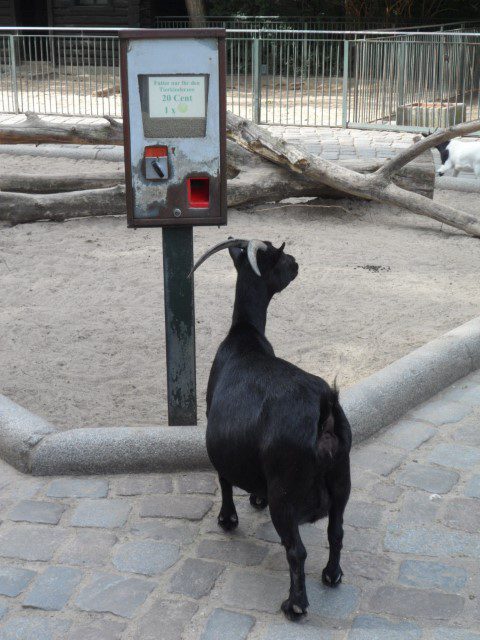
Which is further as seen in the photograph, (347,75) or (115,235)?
(347,75)

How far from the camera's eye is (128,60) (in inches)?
147

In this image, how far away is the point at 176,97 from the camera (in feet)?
12.4

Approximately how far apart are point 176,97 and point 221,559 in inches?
77.4

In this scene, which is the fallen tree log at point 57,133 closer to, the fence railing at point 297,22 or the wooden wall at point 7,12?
the fence railing at point 297,22

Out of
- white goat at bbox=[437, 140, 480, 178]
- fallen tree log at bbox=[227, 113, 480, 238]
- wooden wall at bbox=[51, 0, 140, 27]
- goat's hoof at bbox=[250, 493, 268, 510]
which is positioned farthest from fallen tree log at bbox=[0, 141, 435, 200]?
wooden wall at bbox=[51, 0, 140, 27]

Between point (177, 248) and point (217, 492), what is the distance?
1150 millimetres

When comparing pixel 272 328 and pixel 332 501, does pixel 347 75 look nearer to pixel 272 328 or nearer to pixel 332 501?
pixel 272 328

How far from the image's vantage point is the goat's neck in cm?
376

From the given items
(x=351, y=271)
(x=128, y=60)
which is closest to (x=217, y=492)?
(x=128, y=60)

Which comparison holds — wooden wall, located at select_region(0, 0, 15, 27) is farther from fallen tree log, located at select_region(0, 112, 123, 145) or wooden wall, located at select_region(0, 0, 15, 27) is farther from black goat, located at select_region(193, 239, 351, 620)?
black goat, located at select_region(193, 239, 351, 620)

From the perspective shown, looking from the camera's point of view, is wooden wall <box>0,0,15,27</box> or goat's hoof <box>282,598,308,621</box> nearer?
goat's hoof <box>282,598,308,621</box>

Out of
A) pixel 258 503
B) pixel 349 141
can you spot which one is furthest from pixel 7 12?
pixel 258 503

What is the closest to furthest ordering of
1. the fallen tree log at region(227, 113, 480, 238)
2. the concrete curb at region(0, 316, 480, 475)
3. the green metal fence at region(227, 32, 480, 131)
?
the concrete curb at region(0, 316, 480, 475) < the fallen tree log at region(227, 113, 480, 238) < the green metal fence at region(227, 32, 480, 131)

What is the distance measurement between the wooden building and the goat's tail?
2180cm
